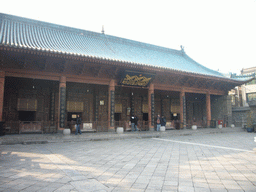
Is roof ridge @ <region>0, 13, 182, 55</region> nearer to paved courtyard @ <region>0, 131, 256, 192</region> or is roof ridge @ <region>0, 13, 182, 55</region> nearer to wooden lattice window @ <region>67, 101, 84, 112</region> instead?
wooden lattice window @ <region>67, 101, 84, 112</region>

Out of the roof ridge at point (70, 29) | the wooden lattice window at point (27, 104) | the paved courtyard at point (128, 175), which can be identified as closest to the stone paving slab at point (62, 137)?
the wooden lattice window at point (27, 104)

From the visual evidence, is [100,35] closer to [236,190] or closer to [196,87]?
[196,87]

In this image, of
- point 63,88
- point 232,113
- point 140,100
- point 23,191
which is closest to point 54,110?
point 63,88

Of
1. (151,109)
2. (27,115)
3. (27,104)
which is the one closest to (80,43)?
(27,104)

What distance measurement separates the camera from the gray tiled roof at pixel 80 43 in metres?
11.7

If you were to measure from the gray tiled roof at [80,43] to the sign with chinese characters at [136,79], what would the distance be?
84 cm

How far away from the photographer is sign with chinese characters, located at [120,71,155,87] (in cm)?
1255

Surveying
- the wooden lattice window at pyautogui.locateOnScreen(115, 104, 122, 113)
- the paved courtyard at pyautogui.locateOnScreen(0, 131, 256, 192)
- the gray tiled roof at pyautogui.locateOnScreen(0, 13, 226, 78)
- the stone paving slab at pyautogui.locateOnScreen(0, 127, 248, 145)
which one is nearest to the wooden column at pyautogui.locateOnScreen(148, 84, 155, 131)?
the stone paving slab at pyautogui.locateOnScreen(0, 127, 248, 145)

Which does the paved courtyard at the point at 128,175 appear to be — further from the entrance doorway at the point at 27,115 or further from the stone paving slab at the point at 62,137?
the entrance doorway at the point at 27,115

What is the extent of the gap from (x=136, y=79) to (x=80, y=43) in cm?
511

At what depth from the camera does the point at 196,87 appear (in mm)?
16609

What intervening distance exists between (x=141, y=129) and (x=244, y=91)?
28.3 meters

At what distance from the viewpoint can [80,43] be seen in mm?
14062

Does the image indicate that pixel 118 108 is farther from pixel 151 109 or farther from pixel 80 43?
pixel 80 43
